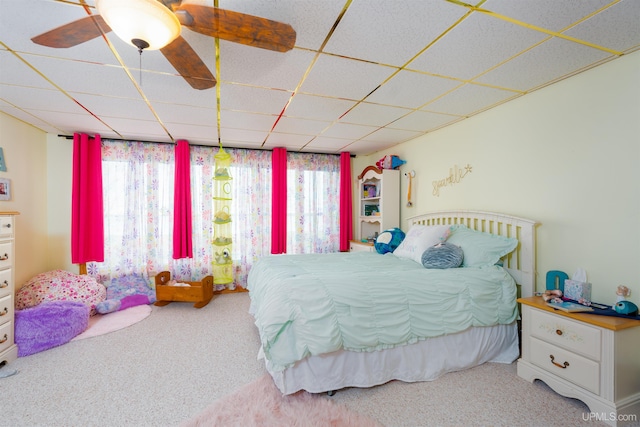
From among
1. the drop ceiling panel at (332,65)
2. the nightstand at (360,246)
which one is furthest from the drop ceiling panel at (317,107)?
the nightstand at (360,246)

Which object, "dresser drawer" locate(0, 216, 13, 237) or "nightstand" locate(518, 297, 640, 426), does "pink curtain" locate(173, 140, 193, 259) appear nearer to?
"dresser drawer" locate(0, 216, 13, 237)

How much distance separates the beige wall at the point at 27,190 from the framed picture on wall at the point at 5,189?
0.05 m

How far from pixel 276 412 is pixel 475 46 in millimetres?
2658

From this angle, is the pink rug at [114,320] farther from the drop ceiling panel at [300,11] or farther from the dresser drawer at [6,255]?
the drop ceiling panel at [300,11]

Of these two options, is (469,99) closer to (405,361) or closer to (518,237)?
(518,237)

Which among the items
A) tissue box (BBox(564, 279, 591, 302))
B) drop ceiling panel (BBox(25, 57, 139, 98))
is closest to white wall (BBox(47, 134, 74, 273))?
drop ceiling panel (BBox(25, 57, 139, 98))

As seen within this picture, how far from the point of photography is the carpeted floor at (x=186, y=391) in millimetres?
1760

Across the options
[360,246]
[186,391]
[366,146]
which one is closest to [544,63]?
[366,146]

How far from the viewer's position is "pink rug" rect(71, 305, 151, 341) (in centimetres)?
302

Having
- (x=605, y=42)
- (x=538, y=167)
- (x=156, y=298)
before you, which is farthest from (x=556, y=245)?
(x=156, y=298)

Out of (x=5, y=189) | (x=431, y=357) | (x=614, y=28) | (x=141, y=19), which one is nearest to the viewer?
(x=141, y=19)

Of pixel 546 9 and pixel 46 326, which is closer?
pixel 546 9

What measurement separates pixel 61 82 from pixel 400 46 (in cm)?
271

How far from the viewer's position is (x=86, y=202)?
12.8 ft
